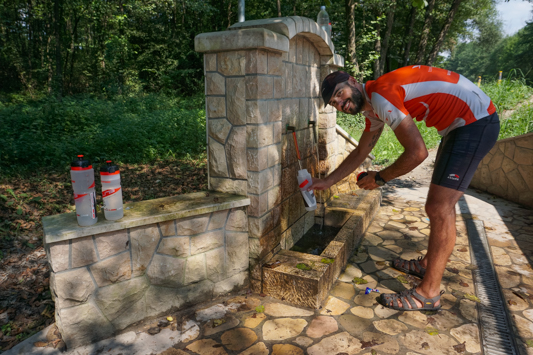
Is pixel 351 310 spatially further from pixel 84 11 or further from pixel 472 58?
pixel 472 58

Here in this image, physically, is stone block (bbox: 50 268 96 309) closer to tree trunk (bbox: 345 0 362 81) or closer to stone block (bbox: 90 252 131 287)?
stone block (bbox: 90 252 131 287)

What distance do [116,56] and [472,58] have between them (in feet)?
262

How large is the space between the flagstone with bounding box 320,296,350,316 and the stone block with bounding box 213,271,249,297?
680 mm

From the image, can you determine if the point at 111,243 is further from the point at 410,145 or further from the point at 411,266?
the point at 411,266

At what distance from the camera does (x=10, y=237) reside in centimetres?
385

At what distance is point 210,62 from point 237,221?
4.09ft

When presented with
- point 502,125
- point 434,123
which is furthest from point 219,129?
point 502,125

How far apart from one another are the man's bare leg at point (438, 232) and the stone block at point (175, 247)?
5.43 ft

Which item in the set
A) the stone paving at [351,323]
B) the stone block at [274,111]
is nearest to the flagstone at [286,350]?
the stone paving at [351,323]

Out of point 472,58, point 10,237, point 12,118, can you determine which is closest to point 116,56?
point 12,118

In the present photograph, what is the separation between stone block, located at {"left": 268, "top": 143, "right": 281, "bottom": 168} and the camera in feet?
9.36

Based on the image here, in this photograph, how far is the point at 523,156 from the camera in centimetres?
515

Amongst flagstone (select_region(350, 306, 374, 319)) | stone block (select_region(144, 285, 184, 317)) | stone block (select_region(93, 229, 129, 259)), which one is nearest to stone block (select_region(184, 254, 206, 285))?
stone block (select_region(144, 285, 184, 317))

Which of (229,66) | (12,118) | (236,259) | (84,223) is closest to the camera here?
(84,223)
